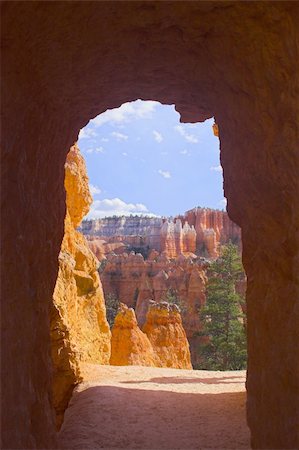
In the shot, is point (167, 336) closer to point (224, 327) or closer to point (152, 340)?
point (152, 340)

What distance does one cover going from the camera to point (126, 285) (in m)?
44.6

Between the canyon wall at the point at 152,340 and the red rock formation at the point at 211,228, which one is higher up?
the red rock formation at the point at 211,228

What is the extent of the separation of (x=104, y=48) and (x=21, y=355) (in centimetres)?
281

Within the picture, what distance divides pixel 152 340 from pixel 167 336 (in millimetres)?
619

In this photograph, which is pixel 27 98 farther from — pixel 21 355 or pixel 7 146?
pixel 21 355

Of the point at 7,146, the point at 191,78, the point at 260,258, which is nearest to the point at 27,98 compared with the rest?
the point at 7,146

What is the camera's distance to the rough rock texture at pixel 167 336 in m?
17.1

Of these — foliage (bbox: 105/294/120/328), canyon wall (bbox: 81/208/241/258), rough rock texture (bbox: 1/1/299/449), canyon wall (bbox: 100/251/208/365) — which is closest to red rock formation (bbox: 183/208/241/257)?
canyon wall (bbox: 81/208/241/258)

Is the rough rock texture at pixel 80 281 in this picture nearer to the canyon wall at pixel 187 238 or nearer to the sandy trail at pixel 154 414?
the sandy trail at pixel 154 414

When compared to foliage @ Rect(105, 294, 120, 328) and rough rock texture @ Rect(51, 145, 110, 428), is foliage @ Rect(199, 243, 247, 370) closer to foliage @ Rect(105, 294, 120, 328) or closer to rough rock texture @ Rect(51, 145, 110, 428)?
rough rock texture @ Rect(51, 145, 110, 428)

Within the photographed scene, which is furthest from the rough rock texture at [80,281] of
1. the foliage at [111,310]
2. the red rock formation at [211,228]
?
the red rock formation at [211,228]

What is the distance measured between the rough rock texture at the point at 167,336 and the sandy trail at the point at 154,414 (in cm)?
762

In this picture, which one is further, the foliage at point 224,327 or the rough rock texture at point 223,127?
the foliage at point 224,327

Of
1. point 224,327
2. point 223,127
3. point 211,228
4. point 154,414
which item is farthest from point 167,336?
point 211,228
